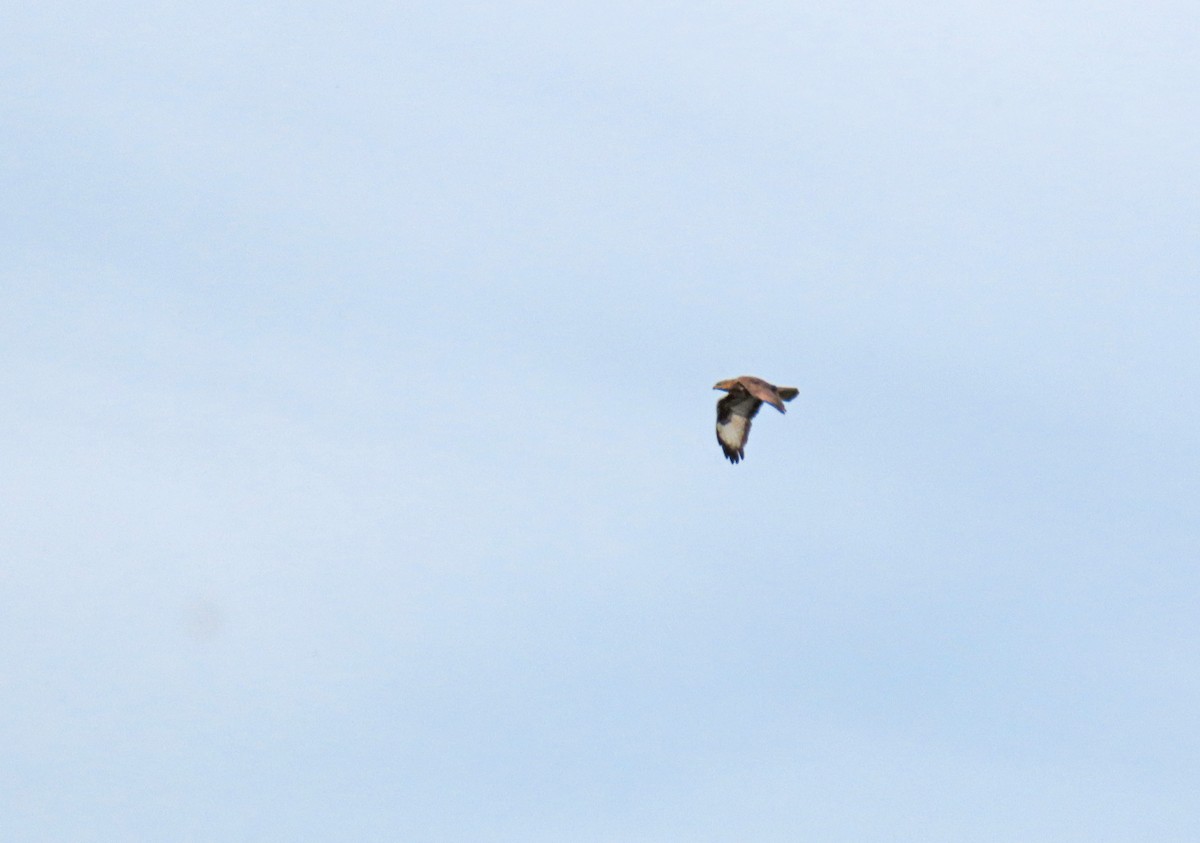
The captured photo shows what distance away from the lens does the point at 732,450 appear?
134 ft

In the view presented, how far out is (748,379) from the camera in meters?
38.6

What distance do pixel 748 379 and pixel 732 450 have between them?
9.36 ft
